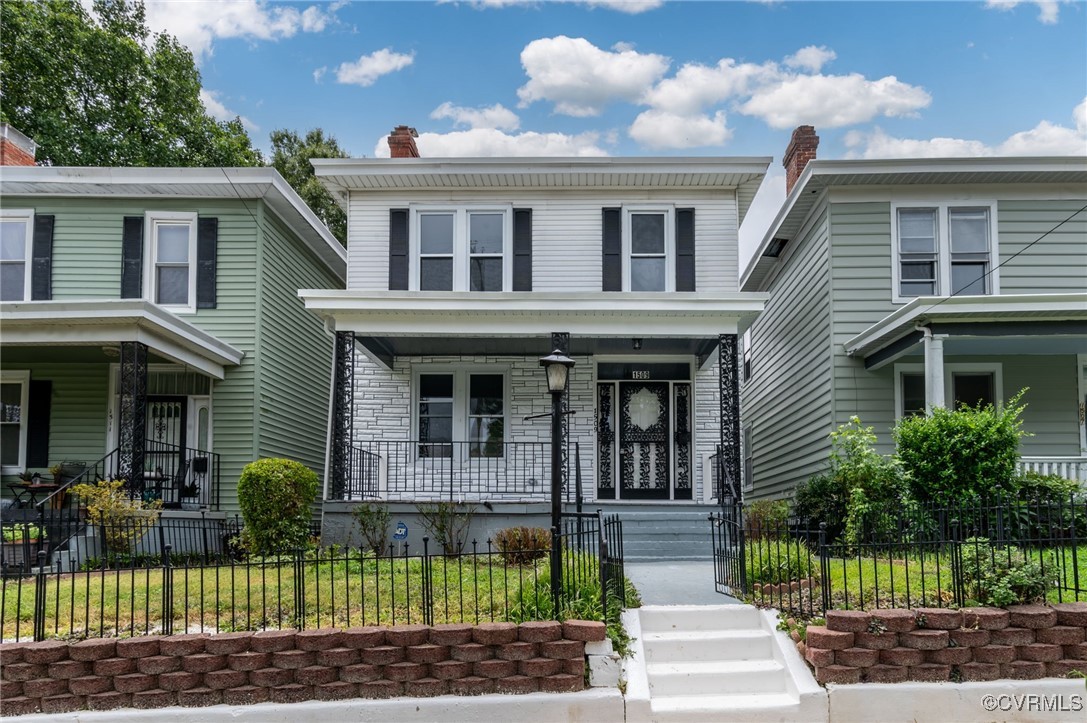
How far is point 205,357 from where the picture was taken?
15.5 metres

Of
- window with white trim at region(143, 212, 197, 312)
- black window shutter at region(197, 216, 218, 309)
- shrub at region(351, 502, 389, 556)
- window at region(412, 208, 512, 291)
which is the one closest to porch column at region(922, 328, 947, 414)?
window at region(412, 208, 512, 291)

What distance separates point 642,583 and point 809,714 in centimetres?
→ 321

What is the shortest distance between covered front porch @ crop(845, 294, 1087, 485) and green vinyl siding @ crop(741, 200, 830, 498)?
122 centimetres

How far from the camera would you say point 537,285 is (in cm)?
1666

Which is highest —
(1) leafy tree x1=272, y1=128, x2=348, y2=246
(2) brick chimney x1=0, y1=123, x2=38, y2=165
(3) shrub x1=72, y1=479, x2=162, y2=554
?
(1) leafy tree x1=272, y1=128, x2=348, y2=246

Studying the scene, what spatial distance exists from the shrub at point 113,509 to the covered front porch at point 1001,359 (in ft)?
36.1

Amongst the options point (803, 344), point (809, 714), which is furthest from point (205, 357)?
point (809, 714)

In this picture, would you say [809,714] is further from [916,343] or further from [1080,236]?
[1080,236]

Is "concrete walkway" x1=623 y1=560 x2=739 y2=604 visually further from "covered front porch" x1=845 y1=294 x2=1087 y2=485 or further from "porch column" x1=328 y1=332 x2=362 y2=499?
"porch column" x1=328 y1=332 x2=362 y2=499

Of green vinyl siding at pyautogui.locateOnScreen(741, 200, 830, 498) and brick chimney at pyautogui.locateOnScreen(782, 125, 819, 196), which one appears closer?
green vinyl siding at pyautogui.locateOnScreen(741, 200, 830, 498)

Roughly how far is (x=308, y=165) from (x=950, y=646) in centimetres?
2812

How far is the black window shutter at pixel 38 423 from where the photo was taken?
16.3m

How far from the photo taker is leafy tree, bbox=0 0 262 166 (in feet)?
82.9

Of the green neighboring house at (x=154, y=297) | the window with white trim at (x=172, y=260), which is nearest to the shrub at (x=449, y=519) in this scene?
the green neighboring house at (x=154, y=297)
